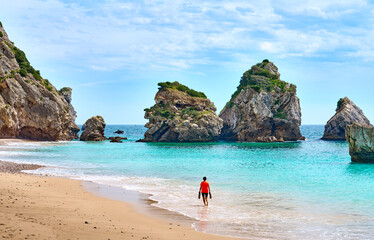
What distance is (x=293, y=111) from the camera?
337 ft

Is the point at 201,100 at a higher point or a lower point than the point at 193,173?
higher

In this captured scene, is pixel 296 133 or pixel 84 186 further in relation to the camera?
pixel 296 133

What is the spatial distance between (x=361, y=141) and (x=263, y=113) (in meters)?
59.2


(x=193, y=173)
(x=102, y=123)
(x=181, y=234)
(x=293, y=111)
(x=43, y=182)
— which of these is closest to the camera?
(x=181, y=234)

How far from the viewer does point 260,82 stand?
108000 mm

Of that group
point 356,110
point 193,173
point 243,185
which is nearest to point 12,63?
point 193,173

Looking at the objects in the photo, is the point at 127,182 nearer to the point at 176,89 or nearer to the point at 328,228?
the point at 328,228

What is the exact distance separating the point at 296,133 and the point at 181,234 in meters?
97.7

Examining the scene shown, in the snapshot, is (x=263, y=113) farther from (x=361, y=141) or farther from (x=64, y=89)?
(x=64, y=89)

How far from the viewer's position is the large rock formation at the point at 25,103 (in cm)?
6769

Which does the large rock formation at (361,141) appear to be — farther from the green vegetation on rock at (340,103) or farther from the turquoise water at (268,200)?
the green vegetation on rock at (340,103)

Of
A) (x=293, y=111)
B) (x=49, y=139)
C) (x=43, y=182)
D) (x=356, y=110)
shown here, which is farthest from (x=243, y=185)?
(x=356, y=110)

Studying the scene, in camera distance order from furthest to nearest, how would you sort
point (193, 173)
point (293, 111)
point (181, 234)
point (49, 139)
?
point (293, 111)
point (49, 139)
point (193, 173)
point (181, 234)

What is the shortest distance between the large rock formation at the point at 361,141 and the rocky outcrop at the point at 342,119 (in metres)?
64.8
